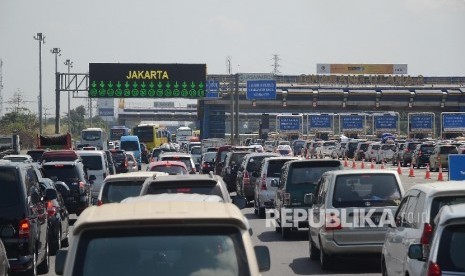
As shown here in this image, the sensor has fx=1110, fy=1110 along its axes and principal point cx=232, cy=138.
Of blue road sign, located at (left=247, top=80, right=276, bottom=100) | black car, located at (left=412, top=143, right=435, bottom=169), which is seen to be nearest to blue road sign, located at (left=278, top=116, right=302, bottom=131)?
blue road sign, located at (left=247, top=80, right=276, bottom=100)

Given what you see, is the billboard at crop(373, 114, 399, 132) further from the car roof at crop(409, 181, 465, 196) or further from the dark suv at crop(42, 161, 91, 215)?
the car roof at crop(409, 181, 465, 196)

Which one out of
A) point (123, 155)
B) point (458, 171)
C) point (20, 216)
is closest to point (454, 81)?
point (123, 155)

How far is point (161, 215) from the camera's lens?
22.2 feet

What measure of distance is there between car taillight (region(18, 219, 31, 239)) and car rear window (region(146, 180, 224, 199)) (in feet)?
6.22

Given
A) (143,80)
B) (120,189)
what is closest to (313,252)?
(120,189)

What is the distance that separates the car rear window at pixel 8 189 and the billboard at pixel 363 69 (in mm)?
126303

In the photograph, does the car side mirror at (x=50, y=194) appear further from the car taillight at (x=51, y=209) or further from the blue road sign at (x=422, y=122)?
the blue road sign at (x=422, y=122)

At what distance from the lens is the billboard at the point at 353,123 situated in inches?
4653

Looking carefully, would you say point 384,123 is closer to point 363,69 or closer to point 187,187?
point 363,69

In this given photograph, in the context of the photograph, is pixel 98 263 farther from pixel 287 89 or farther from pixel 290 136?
pixel 290 136

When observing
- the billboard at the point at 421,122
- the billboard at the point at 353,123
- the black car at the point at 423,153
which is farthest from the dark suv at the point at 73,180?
the billboard at the point at 353,123

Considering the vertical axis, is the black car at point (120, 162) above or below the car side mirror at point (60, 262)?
below

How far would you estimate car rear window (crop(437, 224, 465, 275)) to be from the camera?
8.86 m

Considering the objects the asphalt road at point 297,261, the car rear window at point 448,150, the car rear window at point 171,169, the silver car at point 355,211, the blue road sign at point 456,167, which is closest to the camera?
the silver car at point 355,211
